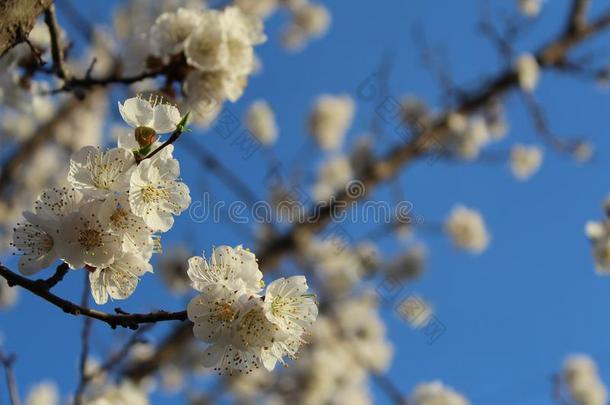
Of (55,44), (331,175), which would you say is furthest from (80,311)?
(331,175)

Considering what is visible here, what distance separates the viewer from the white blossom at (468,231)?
6.98 metres

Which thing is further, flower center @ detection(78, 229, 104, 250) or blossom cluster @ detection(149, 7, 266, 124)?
blossom cluster @ detection(149, 7, 266, 124)

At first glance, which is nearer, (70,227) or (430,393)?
(70,227)

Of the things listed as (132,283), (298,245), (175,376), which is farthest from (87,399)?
(175,376)

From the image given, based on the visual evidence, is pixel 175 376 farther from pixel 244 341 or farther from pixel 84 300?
pixel 244 341

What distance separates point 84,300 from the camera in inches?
63.7

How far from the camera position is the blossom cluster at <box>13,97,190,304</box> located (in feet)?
3.49

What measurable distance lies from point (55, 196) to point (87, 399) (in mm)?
1721

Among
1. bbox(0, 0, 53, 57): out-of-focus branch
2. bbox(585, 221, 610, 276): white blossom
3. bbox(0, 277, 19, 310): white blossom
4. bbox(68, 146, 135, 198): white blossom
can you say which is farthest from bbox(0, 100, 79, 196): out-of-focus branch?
bbox(585, 221, 610, 276): white blossom

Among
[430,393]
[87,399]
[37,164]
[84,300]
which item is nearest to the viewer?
[84,300]

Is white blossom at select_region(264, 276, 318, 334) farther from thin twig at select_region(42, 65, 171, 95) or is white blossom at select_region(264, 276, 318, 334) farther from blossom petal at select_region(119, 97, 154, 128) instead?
thin twig at select_region(42, 65, 171, 95)

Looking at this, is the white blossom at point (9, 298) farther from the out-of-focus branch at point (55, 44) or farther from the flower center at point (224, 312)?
the flower center at point (224, 312)

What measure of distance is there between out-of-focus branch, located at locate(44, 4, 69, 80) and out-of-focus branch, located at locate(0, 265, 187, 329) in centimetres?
85

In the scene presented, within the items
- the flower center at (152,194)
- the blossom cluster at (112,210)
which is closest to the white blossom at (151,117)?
the blossom cluster at (112,210)
